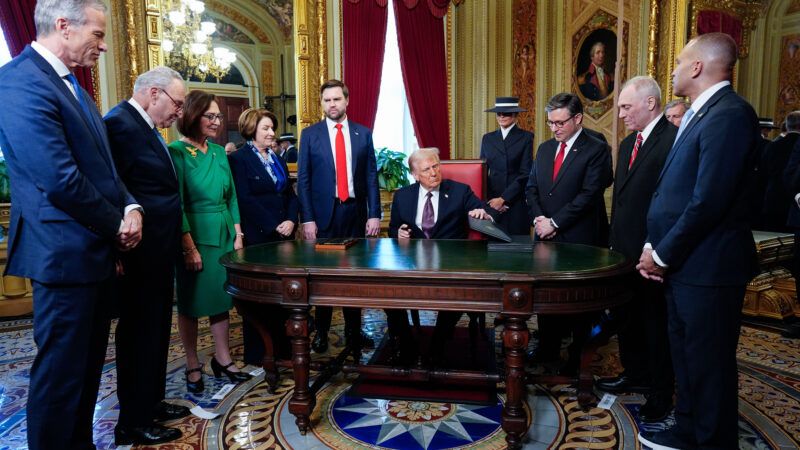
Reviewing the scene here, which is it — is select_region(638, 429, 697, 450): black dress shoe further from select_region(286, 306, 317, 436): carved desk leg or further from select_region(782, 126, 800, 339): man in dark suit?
select_region(782, 126, 800, 339): man in dark suit

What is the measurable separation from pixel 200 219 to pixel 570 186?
7.41 ft

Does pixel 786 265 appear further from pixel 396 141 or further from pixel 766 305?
A: pixel 396 141

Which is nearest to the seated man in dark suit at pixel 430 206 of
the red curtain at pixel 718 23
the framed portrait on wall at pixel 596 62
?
the framed portrait on wall at pixel 596 62

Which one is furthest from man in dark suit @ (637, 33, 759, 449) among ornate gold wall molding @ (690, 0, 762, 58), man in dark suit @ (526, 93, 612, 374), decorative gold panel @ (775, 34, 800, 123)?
decorative gold panel @ (775, 34, 800, 123)

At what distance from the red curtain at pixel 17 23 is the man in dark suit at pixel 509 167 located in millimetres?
4274

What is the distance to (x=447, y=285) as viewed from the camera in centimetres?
232

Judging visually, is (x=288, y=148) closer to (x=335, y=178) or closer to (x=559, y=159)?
(x=335, y=178)

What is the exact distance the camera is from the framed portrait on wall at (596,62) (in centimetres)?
654

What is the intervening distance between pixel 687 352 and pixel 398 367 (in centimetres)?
144

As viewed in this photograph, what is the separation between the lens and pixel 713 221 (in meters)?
2.10

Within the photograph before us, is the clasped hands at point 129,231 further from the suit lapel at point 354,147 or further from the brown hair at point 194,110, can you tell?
the suit lapel at point 354,147

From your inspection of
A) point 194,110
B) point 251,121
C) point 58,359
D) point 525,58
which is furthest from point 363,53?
point 58,359

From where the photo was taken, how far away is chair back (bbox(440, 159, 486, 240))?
395 centimetres

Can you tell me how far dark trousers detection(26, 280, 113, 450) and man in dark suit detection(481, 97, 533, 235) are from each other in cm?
335
